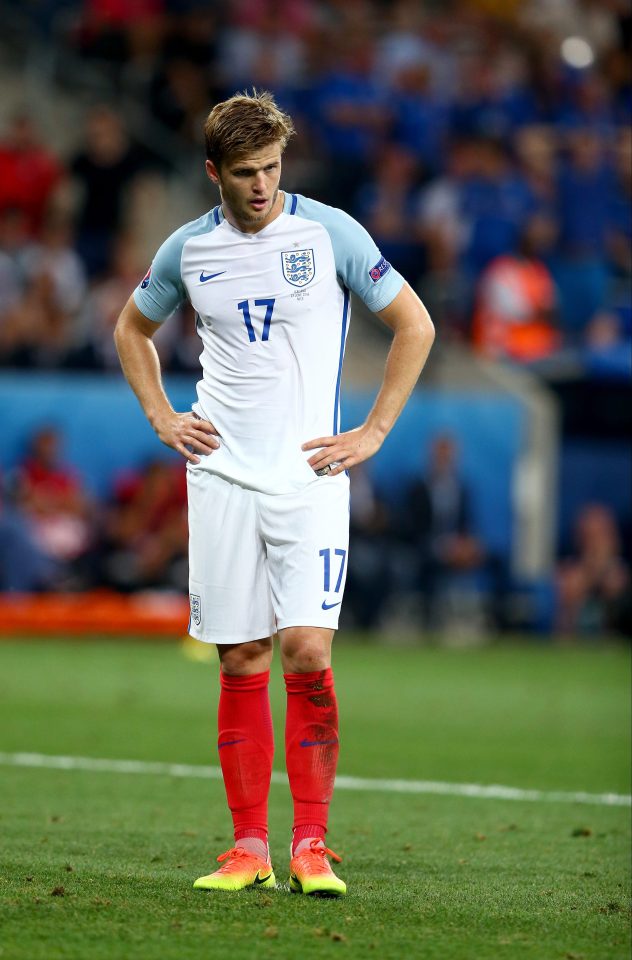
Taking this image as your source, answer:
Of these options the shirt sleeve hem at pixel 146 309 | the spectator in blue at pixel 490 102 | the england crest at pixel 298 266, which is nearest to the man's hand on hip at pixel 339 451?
the england crest at pixel 298 266

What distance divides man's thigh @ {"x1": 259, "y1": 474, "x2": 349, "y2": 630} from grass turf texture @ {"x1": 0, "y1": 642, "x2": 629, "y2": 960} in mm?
837

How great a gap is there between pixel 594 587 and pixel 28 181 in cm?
708

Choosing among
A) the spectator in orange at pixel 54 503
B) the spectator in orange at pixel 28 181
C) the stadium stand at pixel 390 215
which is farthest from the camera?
the spectator in orange at pixel 28 181

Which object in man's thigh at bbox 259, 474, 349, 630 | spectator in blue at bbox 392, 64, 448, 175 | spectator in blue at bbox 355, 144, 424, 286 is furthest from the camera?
spectator in blue at bbox 392, 64, 448, 175

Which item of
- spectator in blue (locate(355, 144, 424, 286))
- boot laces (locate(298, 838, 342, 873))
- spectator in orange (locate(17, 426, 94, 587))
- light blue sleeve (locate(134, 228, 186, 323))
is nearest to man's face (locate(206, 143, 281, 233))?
light blue sleeve (locate(134, 228, 186, 323))

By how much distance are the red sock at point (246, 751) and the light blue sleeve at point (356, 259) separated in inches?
48.3

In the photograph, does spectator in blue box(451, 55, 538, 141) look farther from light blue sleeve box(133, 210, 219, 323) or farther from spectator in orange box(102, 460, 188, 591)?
light blue sleeve box(133, 210, 219, 323)

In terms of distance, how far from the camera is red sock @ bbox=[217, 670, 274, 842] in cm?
504

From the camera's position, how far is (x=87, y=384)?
50.5ft

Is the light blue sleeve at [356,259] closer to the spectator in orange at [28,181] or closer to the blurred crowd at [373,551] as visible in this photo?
the blurred crowd at [373,551]

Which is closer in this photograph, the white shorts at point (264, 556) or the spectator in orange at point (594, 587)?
the white shorts at point (264, 556)

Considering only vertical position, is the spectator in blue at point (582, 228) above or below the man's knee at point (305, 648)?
above

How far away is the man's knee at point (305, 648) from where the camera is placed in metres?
4.91

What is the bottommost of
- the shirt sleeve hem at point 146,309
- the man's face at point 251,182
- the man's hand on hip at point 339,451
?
the man's hand on hip at point 339,451
